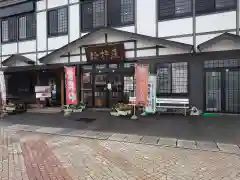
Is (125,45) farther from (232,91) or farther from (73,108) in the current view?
(232,91)

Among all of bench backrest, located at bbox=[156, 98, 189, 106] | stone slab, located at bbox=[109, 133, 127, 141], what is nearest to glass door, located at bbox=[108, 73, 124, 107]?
bench backrest, located at bbox=[156, 98, 189, 106]

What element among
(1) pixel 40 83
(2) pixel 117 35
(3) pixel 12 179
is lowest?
(3) pixel 12 179

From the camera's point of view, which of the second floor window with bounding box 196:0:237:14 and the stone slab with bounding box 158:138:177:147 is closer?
the stone slab with bounding box 158:138:177:147

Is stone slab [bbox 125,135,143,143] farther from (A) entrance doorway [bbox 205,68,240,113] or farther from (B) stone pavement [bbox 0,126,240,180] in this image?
(A) entrance doorway [bbox 205,68,240,113]

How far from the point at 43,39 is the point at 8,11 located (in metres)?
3.47

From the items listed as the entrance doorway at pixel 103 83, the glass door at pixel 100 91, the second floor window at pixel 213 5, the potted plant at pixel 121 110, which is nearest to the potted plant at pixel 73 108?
the entrance doorway at pixel 103 83

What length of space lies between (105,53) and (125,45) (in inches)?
44.8

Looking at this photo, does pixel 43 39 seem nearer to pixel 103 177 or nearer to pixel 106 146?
pixel 106 146

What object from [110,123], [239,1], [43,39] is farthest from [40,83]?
[239,1]

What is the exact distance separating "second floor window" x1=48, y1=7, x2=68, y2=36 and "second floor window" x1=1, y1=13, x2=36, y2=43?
1.32 m

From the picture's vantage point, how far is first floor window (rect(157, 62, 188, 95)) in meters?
9.59

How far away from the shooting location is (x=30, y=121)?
946 cm

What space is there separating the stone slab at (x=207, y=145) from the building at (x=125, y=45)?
3887 millimetres

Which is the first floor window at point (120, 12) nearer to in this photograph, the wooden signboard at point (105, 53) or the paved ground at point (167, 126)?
the wooden signboard at point (105, 53)
